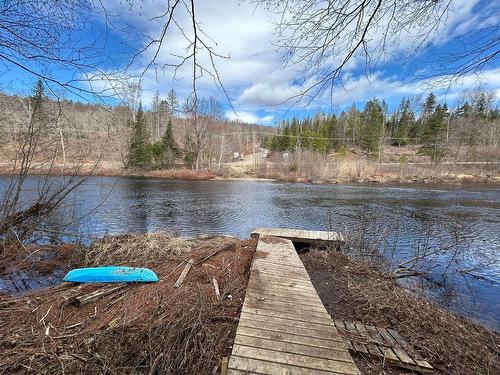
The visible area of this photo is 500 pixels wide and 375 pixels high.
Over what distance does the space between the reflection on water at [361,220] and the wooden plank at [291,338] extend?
4.68m

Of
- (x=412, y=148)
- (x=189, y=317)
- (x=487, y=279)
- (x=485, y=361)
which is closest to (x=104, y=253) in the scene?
(x=189, y=317)

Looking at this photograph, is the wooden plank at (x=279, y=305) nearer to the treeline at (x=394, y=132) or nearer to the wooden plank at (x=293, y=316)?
the wooden plank at (x=293, y=316)

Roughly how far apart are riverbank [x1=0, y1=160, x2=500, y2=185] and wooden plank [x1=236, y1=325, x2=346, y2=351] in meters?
33.3

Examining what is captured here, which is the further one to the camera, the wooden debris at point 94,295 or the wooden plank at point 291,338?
the wooden debris at point 94,295

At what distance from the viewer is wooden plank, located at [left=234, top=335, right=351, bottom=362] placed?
275 cm

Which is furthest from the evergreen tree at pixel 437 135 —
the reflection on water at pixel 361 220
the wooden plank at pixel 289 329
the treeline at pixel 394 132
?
the wooden plank at pixel 289 329

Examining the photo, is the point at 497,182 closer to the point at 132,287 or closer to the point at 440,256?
the point at 440,256

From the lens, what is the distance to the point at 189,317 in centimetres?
365

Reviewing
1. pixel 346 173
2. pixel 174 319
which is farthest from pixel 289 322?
pixel 346 173

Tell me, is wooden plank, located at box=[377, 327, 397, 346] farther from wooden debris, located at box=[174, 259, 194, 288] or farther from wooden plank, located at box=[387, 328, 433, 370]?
wooden debris, located at box=[174, 259, 194, 288]

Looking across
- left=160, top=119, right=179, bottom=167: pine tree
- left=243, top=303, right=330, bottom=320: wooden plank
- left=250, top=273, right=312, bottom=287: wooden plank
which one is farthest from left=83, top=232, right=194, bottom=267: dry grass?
left=160, top=119, right=179, bottom=167: pine tree

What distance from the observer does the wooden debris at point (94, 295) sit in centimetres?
432

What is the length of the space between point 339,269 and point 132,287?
467 cm

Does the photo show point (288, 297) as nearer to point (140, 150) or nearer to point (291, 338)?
point (291, 338)
